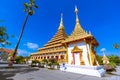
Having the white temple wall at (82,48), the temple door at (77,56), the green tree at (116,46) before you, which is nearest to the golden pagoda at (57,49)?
the white temple wall at (82,48)

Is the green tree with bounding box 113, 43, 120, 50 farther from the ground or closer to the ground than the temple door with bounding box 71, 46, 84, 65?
farther from the ground

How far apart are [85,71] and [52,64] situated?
9.86 m

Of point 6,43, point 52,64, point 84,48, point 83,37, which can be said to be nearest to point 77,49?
point 84,48

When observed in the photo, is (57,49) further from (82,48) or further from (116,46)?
(116,46)

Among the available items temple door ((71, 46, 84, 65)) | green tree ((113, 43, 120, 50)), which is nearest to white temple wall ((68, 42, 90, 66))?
temple door ((71, 46, 84, 65))

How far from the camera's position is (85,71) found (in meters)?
12.5

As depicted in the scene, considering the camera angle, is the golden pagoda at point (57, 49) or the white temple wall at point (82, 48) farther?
the golden pagoda at point (57, 49)

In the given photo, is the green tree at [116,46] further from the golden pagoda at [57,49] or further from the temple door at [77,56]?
the temple door at [77,56]

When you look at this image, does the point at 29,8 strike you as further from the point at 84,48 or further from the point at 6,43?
the point at 84,48

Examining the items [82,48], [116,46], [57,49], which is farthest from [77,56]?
[116,46]

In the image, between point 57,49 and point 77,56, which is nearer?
point 77,56

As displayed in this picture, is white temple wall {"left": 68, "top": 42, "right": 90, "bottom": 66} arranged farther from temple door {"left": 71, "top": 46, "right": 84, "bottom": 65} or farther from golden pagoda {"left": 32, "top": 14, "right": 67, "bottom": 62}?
golden pagoda {"left": 32, "top": 14, "right": 67, "bottom": 62}

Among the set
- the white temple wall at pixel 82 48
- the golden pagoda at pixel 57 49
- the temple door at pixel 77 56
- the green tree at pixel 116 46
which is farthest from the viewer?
the green tree at pixel 116 46

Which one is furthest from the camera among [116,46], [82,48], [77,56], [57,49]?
[116,46]
